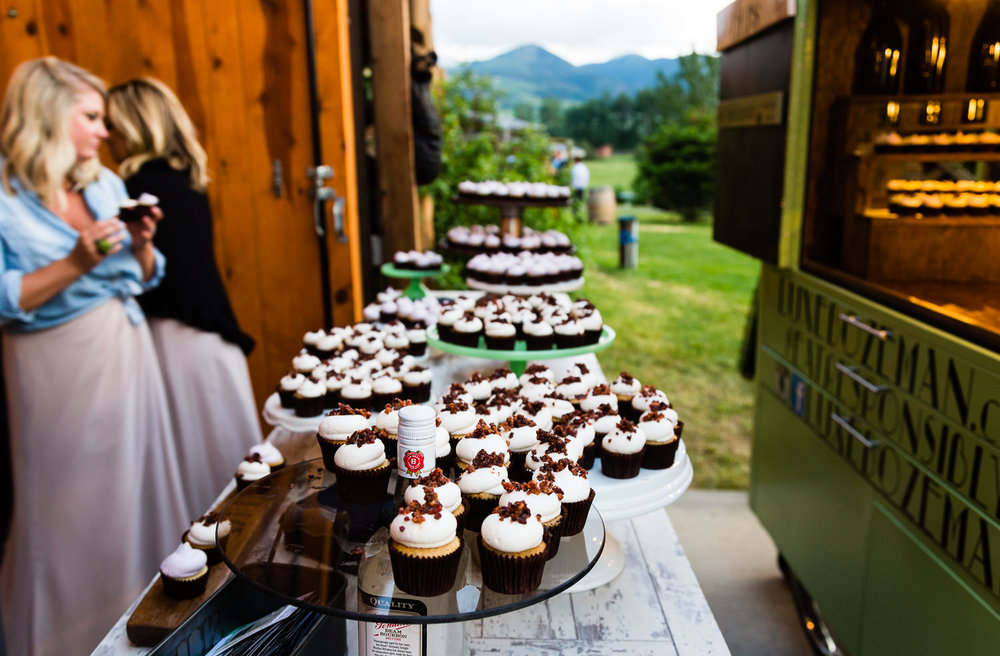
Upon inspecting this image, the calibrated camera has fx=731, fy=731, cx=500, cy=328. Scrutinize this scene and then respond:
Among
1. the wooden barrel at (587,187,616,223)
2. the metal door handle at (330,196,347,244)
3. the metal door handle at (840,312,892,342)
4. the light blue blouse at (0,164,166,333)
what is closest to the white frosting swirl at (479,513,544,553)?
the metal door handle at (840,312,892,342)

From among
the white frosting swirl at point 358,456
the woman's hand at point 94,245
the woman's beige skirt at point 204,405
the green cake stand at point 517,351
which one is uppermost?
the woman's hand at point 94,245

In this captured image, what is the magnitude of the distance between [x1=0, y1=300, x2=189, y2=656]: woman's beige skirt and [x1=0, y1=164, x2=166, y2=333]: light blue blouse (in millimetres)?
44

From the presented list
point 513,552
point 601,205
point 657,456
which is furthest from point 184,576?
point 601,205

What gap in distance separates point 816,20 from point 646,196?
35.2 ft

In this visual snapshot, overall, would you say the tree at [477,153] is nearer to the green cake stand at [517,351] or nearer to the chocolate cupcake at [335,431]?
the green cake stand at [517,351]

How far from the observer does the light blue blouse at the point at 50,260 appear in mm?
2207

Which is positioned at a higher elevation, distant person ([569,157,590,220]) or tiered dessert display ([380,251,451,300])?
distant person ([569,157,590,220])

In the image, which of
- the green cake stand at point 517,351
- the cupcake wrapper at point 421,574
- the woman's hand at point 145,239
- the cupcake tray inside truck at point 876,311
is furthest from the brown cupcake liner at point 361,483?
the woman's hand at point 145,239

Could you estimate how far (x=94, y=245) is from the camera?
86.0 inches

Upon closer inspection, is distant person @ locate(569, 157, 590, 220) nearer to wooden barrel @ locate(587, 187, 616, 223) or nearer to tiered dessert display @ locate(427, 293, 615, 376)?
wooden barrel @ locate(587, 187, 616, 223)

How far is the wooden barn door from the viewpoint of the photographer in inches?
125

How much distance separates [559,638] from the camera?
1294 mm

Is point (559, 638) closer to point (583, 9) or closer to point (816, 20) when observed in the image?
point (816, 20)

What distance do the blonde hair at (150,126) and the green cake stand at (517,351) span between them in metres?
1.12
